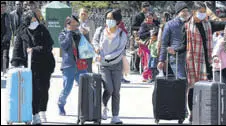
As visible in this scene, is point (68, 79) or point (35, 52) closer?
point (35, 52)

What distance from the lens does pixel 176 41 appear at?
12961mm

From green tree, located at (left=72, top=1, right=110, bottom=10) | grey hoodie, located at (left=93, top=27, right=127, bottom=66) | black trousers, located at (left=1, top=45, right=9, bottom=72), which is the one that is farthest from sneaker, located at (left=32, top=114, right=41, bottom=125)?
green tree, located at (left=72, top=1, right=110, bottom=10)

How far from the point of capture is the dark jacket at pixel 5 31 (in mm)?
19484

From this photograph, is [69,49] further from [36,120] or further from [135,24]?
[135,24]

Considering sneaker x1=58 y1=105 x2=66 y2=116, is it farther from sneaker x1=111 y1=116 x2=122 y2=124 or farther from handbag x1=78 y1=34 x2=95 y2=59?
sneaker x1=111 y1=116 x2=122 y2=124

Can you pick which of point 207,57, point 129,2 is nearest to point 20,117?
point 207,57

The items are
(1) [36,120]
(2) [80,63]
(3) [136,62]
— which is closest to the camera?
(1) [36,120]

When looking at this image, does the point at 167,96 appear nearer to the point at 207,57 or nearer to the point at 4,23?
the point at 207,57

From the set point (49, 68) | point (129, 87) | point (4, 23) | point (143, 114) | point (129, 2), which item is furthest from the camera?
point (129, 2)

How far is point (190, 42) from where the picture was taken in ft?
42.1

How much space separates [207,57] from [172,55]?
21.4 inches

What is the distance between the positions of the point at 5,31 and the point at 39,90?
7.21 metres

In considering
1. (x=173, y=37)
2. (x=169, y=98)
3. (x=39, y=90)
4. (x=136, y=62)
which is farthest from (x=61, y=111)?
(x=136, y=62)

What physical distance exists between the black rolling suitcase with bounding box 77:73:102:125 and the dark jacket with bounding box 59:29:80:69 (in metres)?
1.31
